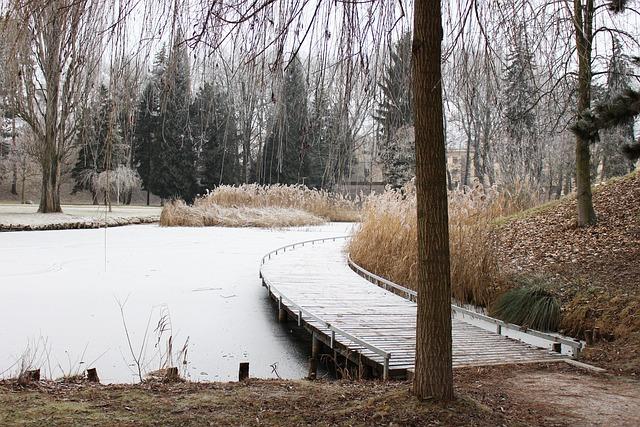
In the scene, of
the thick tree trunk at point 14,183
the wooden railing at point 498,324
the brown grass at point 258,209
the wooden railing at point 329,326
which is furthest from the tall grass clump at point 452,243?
the thick tree trunk at point 14,183

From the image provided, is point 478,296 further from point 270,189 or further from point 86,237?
point 270,189

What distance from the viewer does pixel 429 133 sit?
6.83ft

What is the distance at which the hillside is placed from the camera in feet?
13.1

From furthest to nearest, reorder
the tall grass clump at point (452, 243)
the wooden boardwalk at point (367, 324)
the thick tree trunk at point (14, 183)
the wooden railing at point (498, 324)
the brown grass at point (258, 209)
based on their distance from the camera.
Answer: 1. the thick tree trunk at point (14, 183)
2. the brown grass at point (258, 209)
3. the tall grass clump at point (452, 243)
4. the wooden railing at point (498, 324)
5. the wooden boardwalk at point (367, 324)

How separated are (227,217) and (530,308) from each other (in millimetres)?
12147

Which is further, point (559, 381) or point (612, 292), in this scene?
point (612, 292)

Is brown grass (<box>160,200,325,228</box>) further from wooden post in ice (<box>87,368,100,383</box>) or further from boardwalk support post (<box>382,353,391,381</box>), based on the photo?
wooden post in ice (<box>87,368,100,383</box>)

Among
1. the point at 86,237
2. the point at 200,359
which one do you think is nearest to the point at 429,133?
the point at 200,359

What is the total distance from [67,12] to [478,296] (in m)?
4.55

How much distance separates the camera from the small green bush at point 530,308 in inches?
180

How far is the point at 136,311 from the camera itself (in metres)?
5.10

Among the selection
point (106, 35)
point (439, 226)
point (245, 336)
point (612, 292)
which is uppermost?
point (106, 35)

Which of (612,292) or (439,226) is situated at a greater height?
A: (439,226)

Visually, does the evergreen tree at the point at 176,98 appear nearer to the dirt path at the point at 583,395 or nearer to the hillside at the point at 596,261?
the dirt path at the point at 583,395
